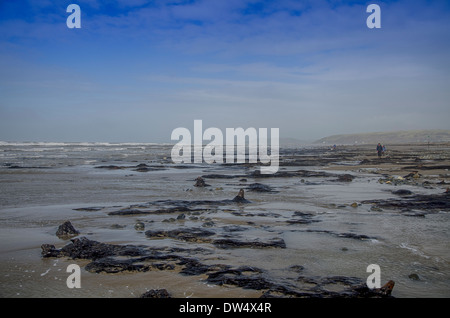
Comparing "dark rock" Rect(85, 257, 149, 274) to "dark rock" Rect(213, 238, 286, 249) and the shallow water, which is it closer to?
the shallow water

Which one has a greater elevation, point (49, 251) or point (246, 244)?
point (49, 251)

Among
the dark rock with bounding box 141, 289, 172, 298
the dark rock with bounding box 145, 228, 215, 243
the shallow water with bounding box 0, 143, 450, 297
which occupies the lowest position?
the shallow water with bounding box 0, 143, 450, 297

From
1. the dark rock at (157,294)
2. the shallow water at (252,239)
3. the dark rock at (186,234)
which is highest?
the dark rock at (157,294)

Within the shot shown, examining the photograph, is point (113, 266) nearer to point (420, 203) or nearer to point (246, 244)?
point (246, 244)

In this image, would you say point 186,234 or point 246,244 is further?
point 186,234

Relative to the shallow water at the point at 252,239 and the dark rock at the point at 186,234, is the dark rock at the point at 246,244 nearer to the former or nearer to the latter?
the shallow water at the point at 252,239

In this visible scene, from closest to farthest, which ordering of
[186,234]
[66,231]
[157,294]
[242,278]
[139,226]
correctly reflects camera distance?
[157,294] → [242,278] → [186,234] → [66,231] → [139,226]

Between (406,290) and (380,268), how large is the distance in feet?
2.64

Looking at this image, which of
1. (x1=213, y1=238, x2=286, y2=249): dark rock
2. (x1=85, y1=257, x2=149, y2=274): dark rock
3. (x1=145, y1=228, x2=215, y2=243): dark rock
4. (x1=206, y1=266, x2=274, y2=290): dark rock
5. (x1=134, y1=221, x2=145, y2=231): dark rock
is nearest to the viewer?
(x1=206, y1=266, x2=274, y2=290): dark rock

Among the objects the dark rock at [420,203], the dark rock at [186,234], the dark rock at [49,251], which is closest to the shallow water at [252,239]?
the dark rock at [49,251]

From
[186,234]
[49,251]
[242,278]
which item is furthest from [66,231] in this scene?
[242,278]

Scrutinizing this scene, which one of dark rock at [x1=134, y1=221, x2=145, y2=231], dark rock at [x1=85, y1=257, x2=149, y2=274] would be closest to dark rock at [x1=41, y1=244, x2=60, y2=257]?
dark rock at [x1=85, y1=257, x2=149, y2=274]

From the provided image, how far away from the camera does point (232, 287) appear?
14.9 feet

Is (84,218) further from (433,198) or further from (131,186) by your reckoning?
(433,198)
